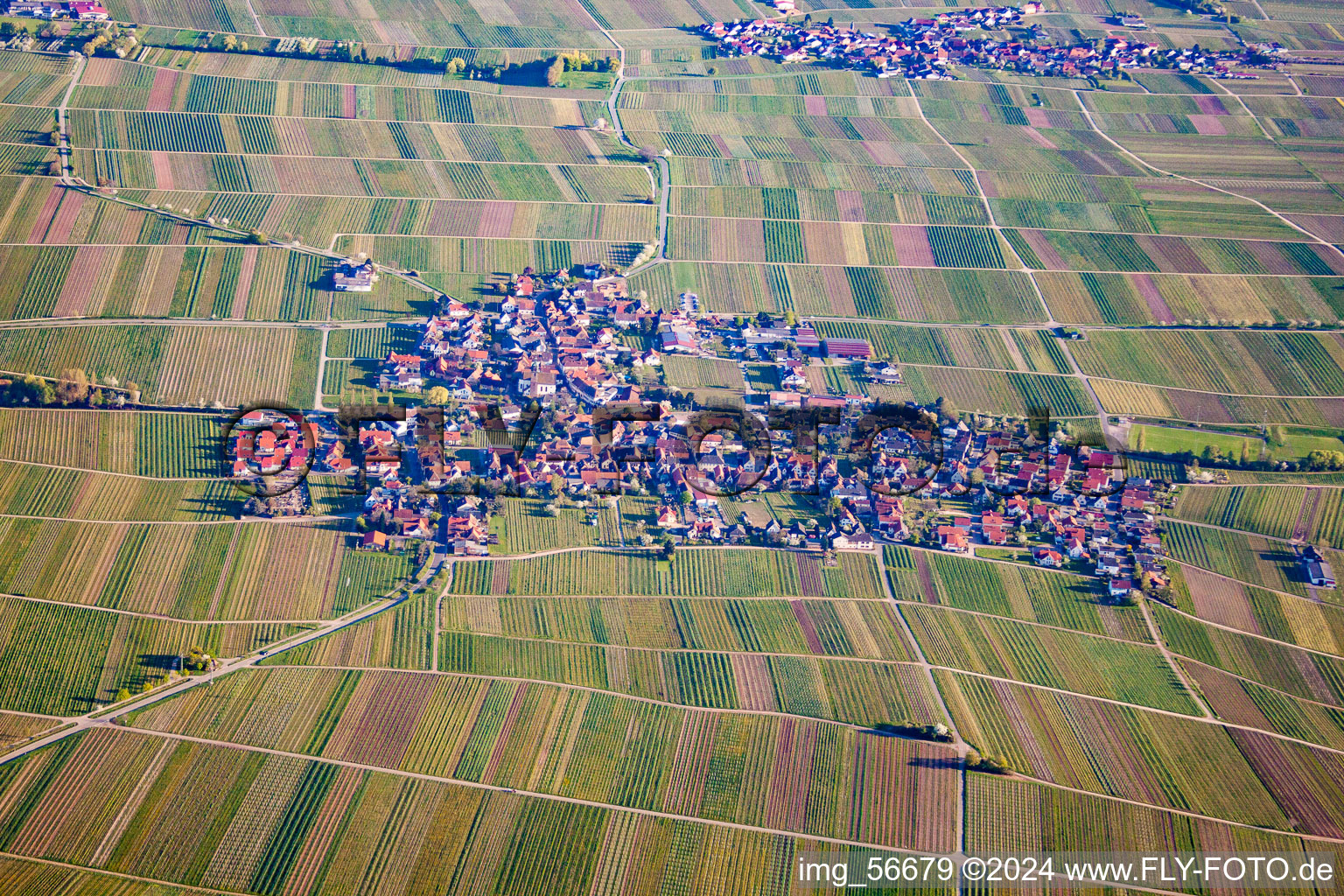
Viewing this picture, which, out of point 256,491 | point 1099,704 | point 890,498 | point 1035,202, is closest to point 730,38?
point 1035,202

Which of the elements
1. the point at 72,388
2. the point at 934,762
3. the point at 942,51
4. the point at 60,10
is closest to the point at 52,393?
the point at 72,388

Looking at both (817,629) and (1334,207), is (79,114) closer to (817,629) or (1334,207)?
(817,629)

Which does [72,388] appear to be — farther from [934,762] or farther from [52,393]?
[934,762]

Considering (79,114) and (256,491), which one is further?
(79,114)

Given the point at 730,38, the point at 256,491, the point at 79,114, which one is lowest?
the point at 256,491

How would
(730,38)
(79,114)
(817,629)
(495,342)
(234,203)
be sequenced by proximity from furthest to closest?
(730,38)
(79,114)
(234,203)
(495,342)
(817,629)

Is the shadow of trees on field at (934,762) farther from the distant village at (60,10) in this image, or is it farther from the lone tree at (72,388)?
the distant village at (60,10)
